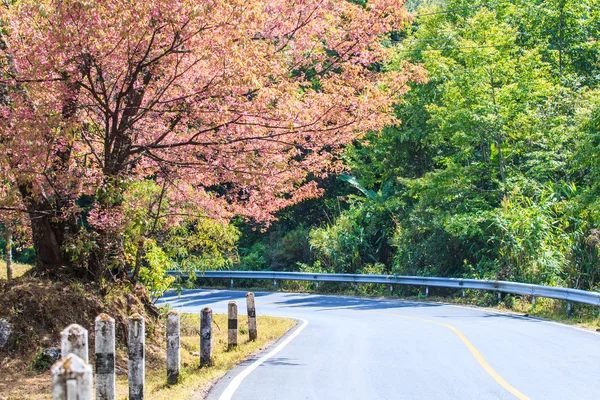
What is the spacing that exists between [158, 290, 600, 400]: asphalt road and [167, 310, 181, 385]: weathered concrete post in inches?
26.4

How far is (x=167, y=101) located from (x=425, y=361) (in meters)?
5.83

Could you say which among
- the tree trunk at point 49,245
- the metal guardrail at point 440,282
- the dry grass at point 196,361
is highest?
the tree trunk at point 49,245

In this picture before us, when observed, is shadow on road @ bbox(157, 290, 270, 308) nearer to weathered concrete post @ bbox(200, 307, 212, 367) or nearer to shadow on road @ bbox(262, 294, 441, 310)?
shadow on road @ bbox(262, 294, 441, 310)

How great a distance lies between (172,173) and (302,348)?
13.2ft

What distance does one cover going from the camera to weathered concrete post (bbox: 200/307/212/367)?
11078 millimetres

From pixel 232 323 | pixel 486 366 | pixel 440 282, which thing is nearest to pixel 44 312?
pixel 232 323

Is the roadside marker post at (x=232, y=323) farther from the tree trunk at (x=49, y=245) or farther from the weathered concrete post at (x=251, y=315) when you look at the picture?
the tree trunk at (x=49, y=245)

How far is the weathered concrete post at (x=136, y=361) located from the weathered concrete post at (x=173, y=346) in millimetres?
1173

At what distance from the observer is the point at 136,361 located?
8383 millimetres

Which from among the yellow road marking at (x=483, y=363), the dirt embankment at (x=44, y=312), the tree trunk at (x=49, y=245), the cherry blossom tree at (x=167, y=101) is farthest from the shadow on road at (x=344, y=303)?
the tree trunk at (x=49, y=245)

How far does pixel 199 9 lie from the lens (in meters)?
9.51

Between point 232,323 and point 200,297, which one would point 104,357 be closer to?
point 232,323

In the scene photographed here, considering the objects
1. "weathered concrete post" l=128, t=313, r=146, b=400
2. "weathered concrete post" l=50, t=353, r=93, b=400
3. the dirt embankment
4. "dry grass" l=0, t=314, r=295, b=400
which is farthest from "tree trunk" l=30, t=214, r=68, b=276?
"weathered concrete post" l=50, t=353, r=93, b=400

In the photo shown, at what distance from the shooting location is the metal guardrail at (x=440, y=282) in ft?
58.4
